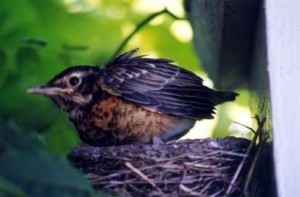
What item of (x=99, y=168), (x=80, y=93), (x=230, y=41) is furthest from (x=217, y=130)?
(x=99, y=168)

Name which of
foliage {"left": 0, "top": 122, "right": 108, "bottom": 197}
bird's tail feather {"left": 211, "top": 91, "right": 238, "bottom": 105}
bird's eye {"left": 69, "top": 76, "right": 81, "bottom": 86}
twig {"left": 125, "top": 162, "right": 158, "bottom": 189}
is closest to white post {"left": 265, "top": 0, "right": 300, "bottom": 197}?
twig {"left": 125, "top": 162, "right": 158, "bottom": 189}

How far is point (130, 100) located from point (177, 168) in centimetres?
59

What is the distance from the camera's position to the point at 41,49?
465 cm

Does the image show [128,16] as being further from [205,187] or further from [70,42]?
[205,187]

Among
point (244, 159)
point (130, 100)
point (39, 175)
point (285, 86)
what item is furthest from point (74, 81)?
point (39, 175)

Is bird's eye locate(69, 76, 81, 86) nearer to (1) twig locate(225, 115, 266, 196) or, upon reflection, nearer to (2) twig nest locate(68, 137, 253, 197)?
(2) twig nest locate(68, 137, 253, 197)

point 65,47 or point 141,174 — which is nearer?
point 141,174

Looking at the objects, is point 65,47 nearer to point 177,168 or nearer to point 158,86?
point 158,86

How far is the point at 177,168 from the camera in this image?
11.7ft

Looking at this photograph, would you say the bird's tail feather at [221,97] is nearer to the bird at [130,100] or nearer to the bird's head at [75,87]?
the bird at [130,100]

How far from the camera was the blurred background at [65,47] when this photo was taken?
416cm

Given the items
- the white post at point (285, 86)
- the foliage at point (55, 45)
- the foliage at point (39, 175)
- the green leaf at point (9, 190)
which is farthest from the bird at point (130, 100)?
the green leaf at point (9, 190)

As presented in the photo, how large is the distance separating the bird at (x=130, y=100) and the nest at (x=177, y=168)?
0.93 ft

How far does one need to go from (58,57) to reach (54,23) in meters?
0.51
